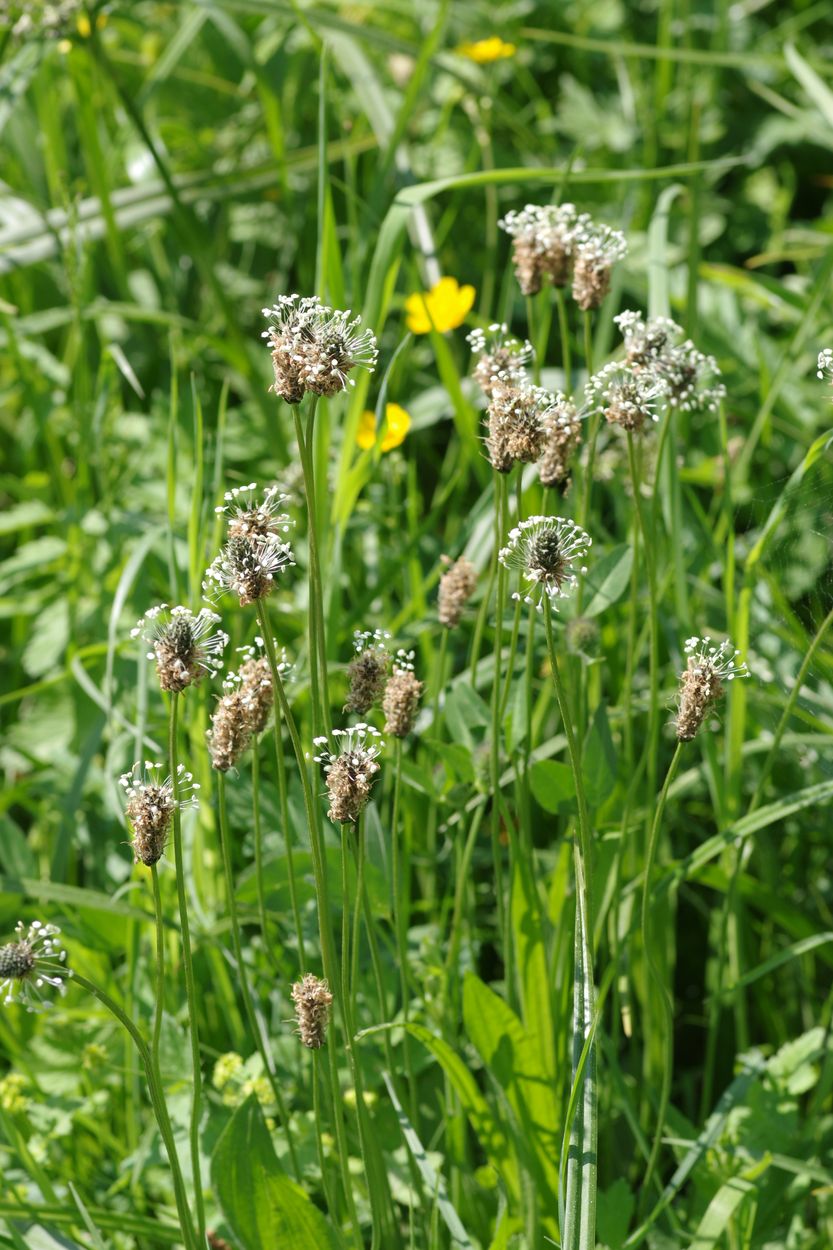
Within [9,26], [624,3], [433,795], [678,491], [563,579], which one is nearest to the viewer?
[563,579]

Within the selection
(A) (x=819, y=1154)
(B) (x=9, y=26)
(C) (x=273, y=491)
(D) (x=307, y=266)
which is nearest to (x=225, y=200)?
(D) (x=307, y=266)

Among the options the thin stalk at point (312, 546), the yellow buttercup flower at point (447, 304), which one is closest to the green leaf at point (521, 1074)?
the thin stalk at point (312, 546)

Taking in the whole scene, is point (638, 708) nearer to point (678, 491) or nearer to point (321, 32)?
point (678, 491)

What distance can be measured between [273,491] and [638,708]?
827 millimetres

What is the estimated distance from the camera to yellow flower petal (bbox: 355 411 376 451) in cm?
200

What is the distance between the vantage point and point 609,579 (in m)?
1.59

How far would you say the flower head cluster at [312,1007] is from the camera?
3.70 ft

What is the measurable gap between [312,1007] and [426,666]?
37.5 inches

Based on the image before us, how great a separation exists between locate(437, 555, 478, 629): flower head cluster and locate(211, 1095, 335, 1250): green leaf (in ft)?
1.69

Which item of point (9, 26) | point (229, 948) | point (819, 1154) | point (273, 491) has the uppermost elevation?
point (9, 26)

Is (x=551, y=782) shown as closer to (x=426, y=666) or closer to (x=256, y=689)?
(x=256, y=689)

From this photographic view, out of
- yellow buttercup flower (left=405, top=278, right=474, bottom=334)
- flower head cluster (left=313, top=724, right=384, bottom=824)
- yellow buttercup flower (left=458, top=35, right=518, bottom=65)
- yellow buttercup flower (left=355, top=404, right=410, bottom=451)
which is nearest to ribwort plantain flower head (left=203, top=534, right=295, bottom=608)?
flower head cluster (left=313, top=724, right=384, bottom=824)

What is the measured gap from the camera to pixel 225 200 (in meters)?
2.89


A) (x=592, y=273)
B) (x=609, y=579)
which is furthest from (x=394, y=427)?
(x=592, y=273)
